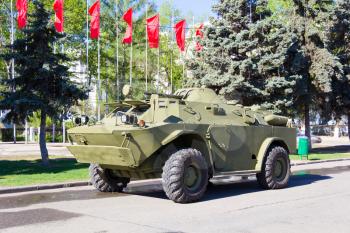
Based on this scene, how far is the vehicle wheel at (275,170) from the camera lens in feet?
40.1

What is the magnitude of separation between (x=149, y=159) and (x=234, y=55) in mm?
16304

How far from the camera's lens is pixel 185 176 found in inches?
400

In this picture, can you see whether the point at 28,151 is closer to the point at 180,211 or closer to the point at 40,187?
the point at 40,187

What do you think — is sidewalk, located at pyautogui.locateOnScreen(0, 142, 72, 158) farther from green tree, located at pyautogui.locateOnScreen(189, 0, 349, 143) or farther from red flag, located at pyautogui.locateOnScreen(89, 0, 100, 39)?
green tree, located at pyautogui.locateOnScreen(189, 0, 349, 143)

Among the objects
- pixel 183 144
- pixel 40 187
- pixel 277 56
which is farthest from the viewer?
pixel 277 56

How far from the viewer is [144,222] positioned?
8172 mm

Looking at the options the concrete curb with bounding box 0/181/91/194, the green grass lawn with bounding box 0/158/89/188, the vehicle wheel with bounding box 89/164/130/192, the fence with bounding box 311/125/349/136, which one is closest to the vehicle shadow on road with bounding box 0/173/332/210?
the vehicle wheel with bounding box 89/164/130/192

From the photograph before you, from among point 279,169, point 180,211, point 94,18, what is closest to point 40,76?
point 279,169

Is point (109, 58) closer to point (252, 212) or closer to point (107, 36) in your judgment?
point (107, 36)

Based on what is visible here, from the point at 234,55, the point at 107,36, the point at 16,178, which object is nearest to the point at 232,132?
the point at 16,178

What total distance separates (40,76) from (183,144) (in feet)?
30.9

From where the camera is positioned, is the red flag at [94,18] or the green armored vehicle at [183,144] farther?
the red flag at [94,18]

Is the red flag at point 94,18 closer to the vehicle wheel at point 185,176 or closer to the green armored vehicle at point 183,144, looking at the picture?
the green armored vehicle at point 183,144

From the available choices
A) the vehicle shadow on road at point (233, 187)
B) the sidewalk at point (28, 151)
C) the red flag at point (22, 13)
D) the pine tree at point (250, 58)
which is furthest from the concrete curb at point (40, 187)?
the red flag at point (22, 13)
